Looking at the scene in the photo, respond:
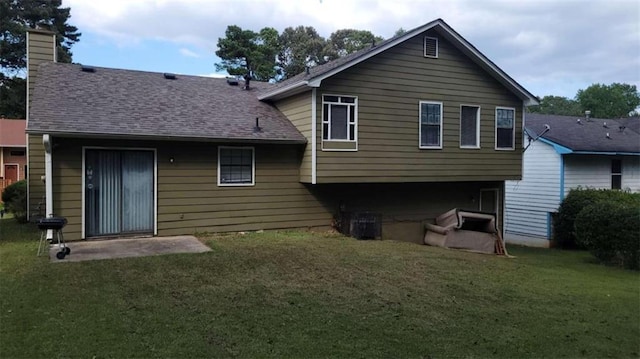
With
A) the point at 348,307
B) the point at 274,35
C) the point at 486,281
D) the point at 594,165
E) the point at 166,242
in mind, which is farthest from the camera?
the point at 274,35

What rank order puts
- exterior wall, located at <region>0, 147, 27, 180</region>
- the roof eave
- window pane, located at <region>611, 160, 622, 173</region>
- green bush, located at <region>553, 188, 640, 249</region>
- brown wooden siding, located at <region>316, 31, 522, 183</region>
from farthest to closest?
1. exterior wall, located at <region>0, 147, 27, 180</region>
2. window pane, located at <region>611, 160, 622, 173</region>
3. green bush, located at <region>553, 188, 640, 249</region>
4. brown wooden siding, located at <region>316, 31, 522, 183</region>
5. the roof eave

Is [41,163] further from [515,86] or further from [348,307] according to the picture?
[515,86]

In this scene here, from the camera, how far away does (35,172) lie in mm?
11062

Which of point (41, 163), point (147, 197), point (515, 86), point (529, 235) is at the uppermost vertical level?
point (515, 86)

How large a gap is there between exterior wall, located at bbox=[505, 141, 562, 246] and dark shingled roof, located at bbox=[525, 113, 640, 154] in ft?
2.36

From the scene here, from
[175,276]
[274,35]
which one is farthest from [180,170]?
[274,35]

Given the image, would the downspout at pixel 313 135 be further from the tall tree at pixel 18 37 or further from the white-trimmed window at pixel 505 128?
the tall tree at pixel 18 37

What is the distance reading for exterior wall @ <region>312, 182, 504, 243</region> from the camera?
12570mm

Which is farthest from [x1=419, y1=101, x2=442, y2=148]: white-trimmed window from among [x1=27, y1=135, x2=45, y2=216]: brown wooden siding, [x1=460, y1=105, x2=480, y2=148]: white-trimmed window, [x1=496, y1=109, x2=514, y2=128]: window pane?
[x1=27, y1=135, x2=45, y2=216]: brown wooden siding

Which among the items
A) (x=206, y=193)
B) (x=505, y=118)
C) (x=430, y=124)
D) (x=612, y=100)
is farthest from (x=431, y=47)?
(x=612, y=100)

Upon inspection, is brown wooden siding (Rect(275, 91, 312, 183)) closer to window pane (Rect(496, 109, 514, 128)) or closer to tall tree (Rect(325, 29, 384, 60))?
window pane (Rect(496, 109, 514, 128))

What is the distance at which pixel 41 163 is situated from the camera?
11125 millimetres

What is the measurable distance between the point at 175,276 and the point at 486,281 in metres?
4.75

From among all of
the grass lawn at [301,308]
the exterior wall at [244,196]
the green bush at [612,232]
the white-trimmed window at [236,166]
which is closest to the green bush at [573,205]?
the green bush at [612,232]
